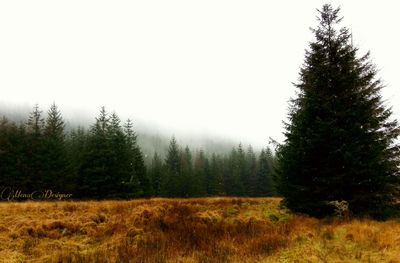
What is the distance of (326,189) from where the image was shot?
1365cm

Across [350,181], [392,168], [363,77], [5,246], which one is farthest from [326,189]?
[5,246]

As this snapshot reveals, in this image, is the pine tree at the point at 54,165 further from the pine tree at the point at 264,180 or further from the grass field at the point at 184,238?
the pine tree at the point at 264,180

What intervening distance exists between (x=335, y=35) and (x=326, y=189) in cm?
731

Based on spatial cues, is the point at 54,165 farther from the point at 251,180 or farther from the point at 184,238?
the point at 251,180

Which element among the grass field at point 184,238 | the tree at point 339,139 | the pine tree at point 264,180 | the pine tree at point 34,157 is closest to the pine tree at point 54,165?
the pine tree at point 34,157

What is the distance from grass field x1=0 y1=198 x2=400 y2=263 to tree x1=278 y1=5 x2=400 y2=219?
1.84 metres

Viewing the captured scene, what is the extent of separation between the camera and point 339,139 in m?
13.4

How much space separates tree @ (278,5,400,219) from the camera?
12984 millimetres

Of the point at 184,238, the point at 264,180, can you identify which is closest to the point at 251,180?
the point at 264,180

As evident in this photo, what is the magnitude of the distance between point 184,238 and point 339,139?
314 inches

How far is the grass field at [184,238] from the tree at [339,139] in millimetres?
1845

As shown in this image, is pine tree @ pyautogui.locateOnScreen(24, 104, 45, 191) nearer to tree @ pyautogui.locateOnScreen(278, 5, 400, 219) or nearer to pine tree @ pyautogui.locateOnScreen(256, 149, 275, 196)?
tree @ pyautogui.locateOnScreen(278, 5, 400, 219)

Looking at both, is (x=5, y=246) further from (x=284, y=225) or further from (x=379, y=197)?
(x=379, y=197)

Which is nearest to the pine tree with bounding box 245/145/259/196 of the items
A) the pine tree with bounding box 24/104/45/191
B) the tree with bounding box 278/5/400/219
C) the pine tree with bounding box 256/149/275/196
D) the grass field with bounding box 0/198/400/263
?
the pine tree with bounding box 256/149/275/196
